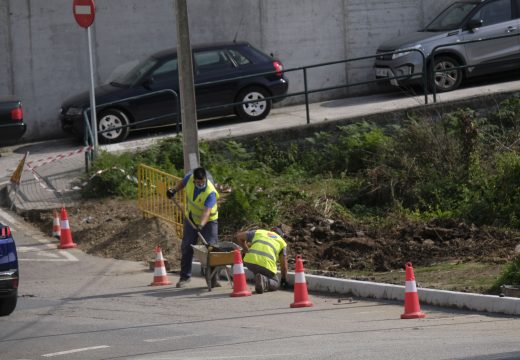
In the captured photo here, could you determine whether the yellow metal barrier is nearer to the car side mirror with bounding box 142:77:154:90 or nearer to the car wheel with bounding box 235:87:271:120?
the car side mirror with bounding box 142:77:154:90

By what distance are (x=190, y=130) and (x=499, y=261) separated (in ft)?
16.3

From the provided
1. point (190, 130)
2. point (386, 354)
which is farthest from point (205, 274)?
point (386, 354)

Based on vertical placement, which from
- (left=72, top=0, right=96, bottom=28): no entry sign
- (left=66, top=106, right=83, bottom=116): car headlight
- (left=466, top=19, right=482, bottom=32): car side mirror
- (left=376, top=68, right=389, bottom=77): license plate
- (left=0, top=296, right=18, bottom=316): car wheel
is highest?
(left=72, top=0, right=96, bottom=28): no entry sign

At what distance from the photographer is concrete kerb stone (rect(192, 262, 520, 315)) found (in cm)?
1245

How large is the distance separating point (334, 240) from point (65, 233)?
425 centimetres

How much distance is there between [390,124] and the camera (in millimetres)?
22781

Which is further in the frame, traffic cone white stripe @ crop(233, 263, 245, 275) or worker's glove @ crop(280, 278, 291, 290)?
worker's glove @ crop(280, 278, 291, 290)

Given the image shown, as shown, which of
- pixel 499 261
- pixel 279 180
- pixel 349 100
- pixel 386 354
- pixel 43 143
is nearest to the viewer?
pixel 386 354

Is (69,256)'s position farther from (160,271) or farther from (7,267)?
(7,267)

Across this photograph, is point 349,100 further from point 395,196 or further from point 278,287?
point 278,287

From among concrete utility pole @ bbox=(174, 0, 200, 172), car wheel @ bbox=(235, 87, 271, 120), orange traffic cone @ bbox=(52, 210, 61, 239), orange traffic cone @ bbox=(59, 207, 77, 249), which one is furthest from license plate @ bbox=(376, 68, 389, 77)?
orange traffic cone @ bbox=(59, 207, 77, 249)

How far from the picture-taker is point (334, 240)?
55.0ft

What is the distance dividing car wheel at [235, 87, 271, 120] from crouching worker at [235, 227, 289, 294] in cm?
944

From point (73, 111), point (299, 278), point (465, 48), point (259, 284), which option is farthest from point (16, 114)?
point (465, 48)
